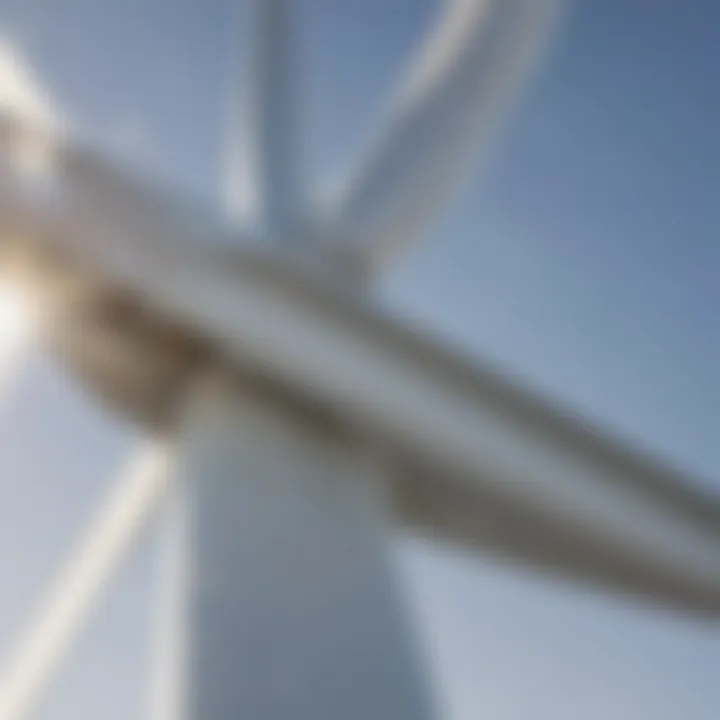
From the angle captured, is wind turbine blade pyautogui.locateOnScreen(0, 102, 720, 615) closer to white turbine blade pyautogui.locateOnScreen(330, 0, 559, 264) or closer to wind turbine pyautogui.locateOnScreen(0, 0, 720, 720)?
wind turbine pyautogui.locateOnScreen(0, 0, 720, 720)

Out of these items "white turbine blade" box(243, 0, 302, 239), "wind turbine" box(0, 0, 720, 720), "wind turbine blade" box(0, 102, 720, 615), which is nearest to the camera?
"wind turbine" box(0, 0, 720, 720)

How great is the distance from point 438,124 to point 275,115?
1.93 ft

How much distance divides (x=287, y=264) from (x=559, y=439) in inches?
35.8

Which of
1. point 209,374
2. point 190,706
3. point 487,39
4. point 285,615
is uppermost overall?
point 487,39

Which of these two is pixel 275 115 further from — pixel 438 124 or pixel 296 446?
pixel 296 446

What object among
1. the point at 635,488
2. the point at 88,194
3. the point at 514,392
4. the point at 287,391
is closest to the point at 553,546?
the point at 635,488

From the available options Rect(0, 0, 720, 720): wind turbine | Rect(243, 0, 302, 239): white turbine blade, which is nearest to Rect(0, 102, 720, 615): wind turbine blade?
Rect(0, 0, 720, 720): wind turbine

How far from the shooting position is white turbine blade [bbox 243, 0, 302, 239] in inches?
131

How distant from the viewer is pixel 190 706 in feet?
6.77

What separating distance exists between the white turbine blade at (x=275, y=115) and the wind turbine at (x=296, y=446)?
0.08 feet

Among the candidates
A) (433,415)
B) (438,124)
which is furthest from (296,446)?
(438,124)

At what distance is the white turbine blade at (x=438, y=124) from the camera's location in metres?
3.44

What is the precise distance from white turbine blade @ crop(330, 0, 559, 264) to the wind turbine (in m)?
0.04

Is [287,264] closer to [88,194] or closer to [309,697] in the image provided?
[88,194]
